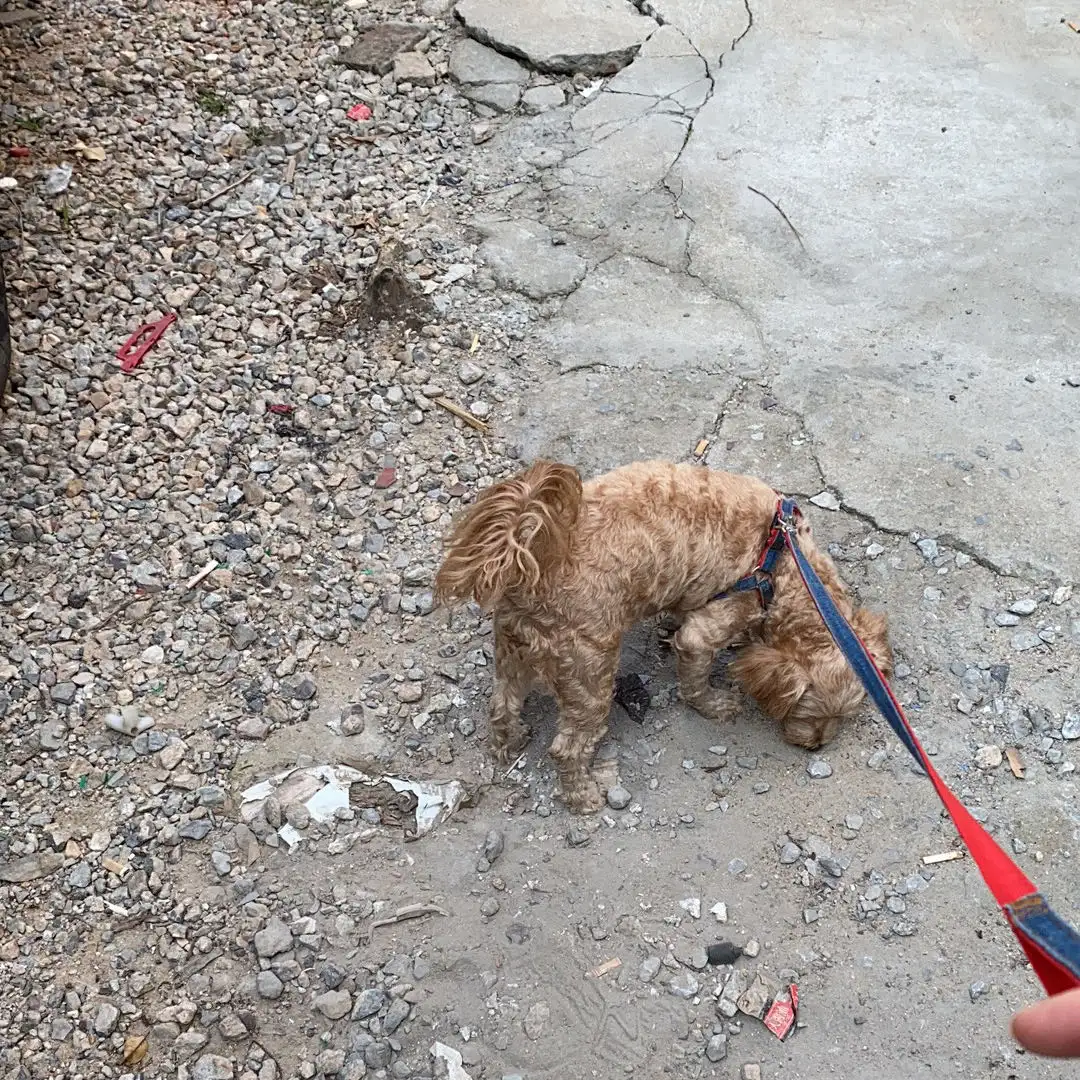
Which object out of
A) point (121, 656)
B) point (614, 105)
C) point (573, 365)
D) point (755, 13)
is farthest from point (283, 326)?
point (755, 13)

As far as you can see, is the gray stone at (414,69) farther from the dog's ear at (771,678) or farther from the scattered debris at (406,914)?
the scattered debris at (406,914)

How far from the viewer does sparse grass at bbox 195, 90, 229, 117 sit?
6750mm

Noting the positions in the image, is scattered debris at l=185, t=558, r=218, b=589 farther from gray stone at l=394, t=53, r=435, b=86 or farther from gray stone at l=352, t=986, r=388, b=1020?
gray stone at l=394, t=53, r=435, b=86

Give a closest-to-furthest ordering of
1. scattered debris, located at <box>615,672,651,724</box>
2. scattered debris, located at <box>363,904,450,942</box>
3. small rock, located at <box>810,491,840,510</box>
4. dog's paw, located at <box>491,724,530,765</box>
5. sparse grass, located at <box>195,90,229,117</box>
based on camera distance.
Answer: scattered debris, located at <box>363,904,450,942</box> < dog's paw, located at <box>491,724,530,765</box> < scattered debris, located at <box>615,672,651,724</box> < small rock, located at <box>810,491,840,510</box> < sparse grass, located at <box>195,90,229,117</box>

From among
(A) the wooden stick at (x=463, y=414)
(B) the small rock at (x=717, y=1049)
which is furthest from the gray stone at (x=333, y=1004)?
(A) the wooden stick at (x=463, y=414)

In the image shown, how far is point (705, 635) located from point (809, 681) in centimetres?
38

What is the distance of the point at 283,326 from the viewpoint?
18.0ft

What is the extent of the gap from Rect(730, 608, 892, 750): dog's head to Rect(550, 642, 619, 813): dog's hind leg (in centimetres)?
51

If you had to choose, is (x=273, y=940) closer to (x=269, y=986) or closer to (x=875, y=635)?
(x=269, y=986)

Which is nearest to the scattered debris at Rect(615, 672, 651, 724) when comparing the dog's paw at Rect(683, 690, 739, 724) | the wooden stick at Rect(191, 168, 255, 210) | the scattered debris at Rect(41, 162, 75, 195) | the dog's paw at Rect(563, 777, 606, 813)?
the dog's paw at Rect(683, 690, 739, 724)

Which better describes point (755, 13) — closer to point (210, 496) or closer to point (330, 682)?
point (210, 496)

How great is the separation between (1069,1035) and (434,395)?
4.21m

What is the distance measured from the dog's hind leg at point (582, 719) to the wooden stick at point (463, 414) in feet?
5.52

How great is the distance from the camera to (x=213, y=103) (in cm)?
678
